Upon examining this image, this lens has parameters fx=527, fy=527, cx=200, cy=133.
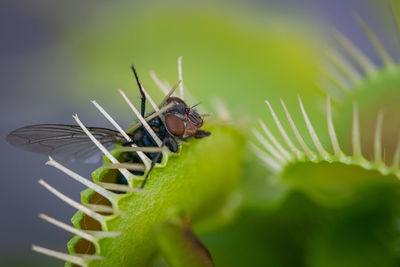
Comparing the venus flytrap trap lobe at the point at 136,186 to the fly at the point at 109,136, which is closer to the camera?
the venus flytrap trap lobe at the point at 136,186

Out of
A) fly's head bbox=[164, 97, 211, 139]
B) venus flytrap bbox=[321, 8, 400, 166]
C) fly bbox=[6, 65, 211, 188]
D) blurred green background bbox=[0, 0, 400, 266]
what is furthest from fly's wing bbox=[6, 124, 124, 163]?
venus flytrap bbox=[321, 8, 400, 166]

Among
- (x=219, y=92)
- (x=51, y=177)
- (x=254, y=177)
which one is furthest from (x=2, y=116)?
(x=254, y=177)

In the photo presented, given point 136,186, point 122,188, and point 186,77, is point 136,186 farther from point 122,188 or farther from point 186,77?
point 186,77

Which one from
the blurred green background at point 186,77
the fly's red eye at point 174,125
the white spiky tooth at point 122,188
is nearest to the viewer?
the white spiky tooth at point 122,188

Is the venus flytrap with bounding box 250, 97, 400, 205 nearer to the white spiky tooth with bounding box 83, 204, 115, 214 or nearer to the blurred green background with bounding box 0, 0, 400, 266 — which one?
the blurred green background with bounding box 0, 0, 400, 266

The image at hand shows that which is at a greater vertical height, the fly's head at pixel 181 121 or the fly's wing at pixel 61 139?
the fly's wing at pixel 61 139

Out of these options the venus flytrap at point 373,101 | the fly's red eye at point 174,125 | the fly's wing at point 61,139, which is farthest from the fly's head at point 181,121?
the venus flytrap at point 373,101

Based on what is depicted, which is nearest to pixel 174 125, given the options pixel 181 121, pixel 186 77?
pixel 181 121

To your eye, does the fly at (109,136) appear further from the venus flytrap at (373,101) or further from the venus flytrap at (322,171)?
the venus flytrap at (373,101)
